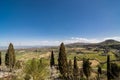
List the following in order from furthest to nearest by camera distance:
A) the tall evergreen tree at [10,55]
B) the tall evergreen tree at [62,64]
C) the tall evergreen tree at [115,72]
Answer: the tall evergreen tree at [10,55], the tall evergreen tree at [62,64], the tall evergreen tree at [115,72]

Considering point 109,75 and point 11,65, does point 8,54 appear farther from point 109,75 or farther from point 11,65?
point 109,75

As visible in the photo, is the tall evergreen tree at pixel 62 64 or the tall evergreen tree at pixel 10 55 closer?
the tall evergreen tree at pixel 62 64

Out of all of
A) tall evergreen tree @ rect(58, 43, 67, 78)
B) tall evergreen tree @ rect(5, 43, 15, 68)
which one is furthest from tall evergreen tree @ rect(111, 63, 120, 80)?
tall evergreen tree @ rect(5, 43, 15, 68)

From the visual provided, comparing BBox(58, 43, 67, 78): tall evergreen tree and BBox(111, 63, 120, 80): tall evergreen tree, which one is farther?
BBox(58, 43, 67, 78): tall evergreen tree

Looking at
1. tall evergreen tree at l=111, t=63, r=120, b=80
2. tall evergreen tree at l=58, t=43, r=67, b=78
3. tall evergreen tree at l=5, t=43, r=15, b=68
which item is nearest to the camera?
tall evergreen tree at l=111, t=63, r=120, b=80

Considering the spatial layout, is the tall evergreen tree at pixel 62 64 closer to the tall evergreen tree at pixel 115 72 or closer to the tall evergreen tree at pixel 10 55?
the tall evergreen tree at pixel 115 72

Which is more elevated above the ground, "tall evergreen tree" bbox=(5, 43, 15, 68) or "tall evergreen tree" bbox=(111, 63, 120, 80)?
"tall evergreen tree" bbox=(5, 43, 15, 68)

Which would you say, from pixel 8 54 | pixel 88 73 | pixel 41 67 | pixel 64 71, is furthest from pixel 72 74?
pixel 41 67

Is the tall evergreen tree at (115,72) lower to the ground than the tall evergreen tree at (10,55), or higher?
lower

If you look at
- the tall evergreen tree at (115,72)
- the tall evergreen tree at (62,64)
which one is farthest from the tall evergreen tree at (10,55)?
the tall evergreen tree at (115,72)

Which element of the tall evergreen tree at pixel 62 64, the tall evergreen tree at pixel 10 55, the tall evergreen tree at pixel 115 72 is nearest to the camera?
the tall evergreen tree at pixel 115 72

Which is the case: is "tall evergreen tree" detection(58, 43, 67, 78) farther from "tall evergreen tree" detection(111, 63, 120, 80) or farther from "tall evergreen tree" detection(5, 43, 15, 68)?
"tall evergreen tree" detection(5, 43, 15, 68)
